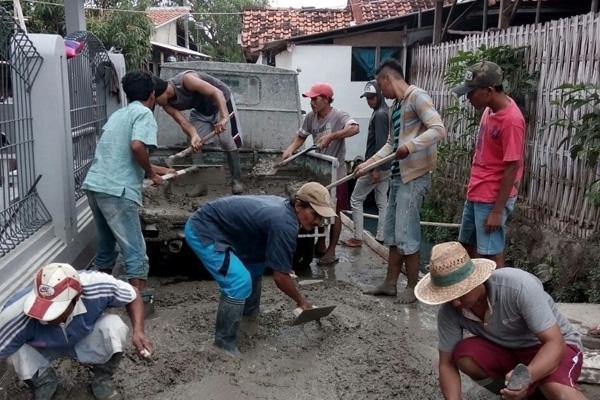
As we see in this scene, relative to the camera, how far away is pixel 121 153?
4.25 metres

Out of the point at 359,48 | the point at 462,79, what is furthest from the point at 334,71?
the point at 462,79

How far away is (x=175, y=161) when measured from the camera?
259 inches

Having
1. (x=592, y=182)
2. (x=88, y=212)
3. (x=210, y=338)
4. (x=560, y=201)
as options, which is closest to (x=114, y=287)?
(x=210, y=338)

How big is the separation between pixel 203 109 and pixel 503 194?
3.40 meters

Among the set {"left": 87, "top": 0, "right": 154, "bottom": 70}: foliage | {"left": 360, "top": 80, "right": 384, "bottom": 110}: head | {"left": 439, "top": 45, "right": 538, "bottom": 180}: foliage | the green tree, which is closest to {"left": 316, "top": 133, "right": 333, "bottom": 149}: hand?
{"left": 360, "top": 80, "right": 384, "bottom": 110}: head

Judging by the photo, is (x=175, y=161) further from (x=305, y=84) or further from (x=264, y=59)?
(x=264, y=59)

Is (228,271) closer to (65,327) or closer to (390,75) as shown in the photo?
(65,327)

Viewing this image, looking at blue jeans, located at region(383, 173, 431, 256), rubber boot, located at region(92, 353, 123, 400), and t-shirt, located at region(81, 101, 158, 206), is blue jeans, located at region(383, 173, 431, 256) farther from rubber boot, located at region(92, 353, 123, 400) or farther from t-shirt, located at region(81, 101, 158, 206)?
rubber boot, located at region(92, 353, 123, 400)

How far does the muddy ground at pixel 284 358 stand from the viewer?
333cm

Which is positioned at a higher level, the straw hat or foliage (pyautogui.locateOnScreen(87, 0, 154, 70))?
foliage (pyautogui.locateOnScreen(87, 0, 154, 70))

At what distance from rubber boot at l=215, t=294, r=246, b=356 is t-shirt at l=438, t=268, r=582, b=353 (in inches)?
51.6

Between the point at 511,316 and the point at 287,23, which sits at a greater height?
the point at 287,23

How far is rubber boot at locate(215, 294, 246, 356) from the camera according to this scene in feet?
11.9

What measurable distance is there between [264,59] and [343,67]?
425 centimetres
